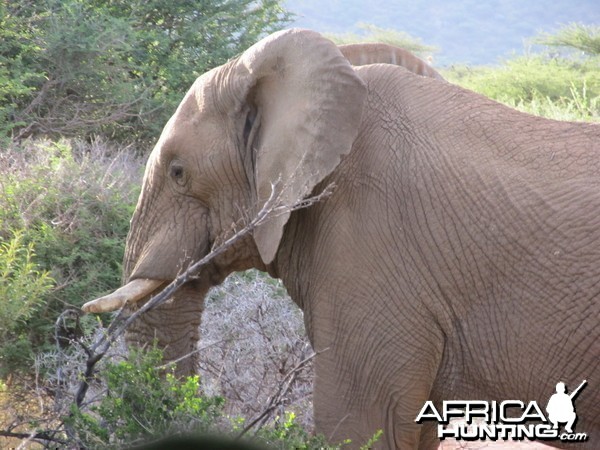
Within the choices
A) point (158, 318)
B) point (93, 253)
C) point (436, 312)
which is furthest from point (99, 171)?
point (436, 312)

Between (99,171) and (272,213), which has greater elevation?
(272,213)

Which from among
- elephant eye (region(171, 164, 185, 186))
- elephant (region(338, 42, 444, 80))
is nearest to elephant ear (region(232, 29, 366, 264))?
elephant eye (region(171, 164, 185, 186))

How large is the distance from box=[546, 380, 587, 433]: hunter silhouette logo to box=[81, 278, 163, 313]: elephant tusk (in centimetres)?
158

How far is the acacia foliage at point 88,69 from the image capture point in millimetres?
9992

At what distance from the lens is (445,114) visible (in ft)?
13.2

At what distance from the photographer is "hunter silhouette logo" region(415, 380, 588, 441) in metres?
3.63

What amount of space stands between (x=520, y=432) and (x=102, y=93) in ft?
24.7

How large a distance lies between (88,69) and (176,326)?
258 inches

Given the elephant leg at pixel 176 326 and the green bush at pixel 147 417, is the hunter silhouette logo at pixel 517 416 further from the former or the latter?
the elephant leg at pixel 176 326

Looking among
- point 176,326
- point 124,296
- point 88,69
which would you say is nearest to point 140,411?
point 124,296

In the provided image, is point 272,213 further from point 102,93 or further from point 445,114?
point 102,93

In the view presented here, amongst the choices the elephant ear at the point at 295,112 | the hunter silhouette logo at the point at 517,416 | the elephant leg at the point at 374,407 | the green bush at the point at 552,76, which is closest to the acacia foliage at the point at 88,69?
the elephant ear at the point at 295,112

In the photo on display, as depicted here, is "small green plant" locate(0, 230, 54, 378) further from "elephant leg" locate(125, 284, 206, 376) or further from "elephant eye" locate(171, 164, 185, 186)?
"elephant eye" locate(171, 164, 185, 186)

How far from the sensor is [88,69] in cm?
1052
